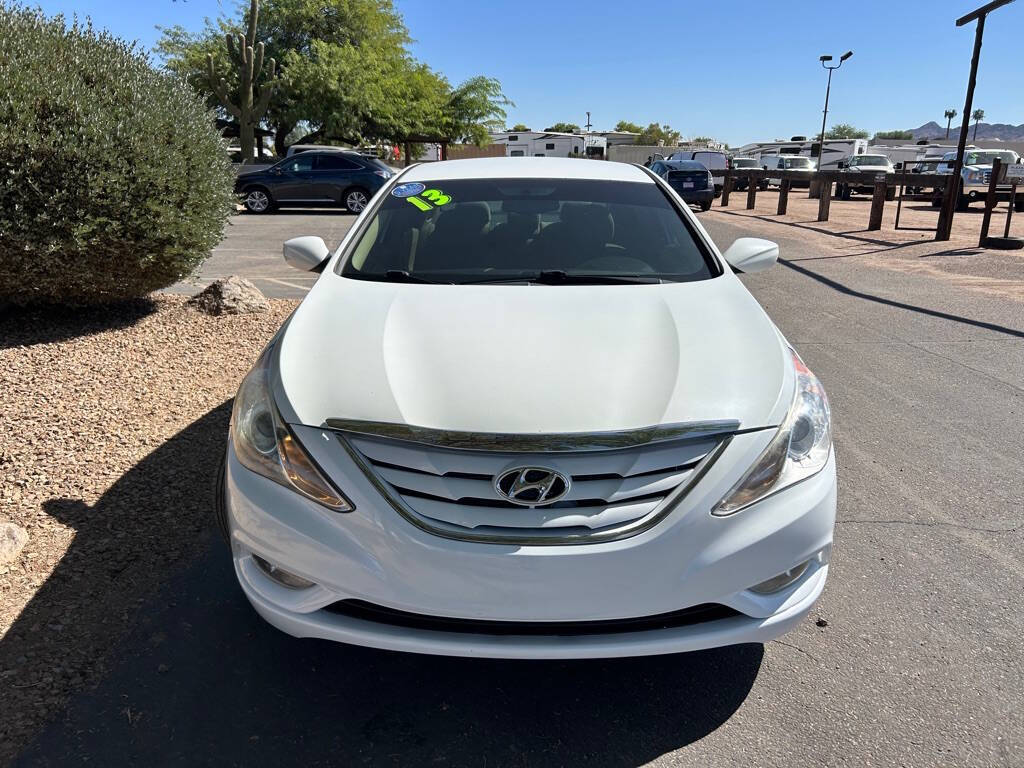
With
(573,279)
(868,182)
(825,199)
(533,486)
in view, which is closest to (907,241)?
(868,182)

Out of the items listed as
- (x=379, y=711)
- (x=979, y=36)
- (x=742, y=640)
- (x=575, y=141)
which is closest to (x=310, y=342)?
(x=379, y=711)

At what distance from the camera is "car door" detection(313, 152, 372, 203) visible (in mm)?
19225

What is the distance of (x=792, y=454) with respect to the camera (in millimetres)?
2262

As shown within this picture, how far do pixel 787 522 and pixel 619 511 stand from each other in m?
0.50

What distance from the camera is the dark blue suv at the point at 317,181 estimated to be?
63.2 feet

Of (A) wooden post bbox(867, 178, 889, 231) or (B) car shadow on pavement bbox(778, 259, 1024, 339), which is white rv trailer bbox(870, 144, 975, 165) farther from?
(B) car shadow on pavement bbox(778, 259, 1024, 339)

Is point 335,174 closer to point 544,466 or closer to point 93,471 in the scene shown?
point 93,471

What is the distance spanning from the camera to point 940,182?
14.8m

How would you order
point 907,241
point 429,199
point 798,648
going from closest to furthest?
point 798,648, point 429,199, point 907,241

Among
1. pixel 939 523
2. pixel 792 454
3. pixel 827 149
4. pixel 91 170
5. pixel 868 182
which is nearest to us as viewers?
pixel 792 454

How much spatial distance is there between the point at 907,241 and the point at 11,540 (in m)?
15.5

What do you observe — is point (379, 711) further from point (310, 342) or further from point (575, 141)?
point (575, 141)

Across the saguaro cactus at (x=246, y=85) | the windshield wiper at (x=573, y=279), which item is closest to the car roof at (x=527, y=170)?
the windshield wiper at (x=573, y=279)

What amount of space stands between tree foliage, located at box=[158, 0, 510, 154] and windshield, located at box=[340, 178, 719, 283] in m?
29.6
